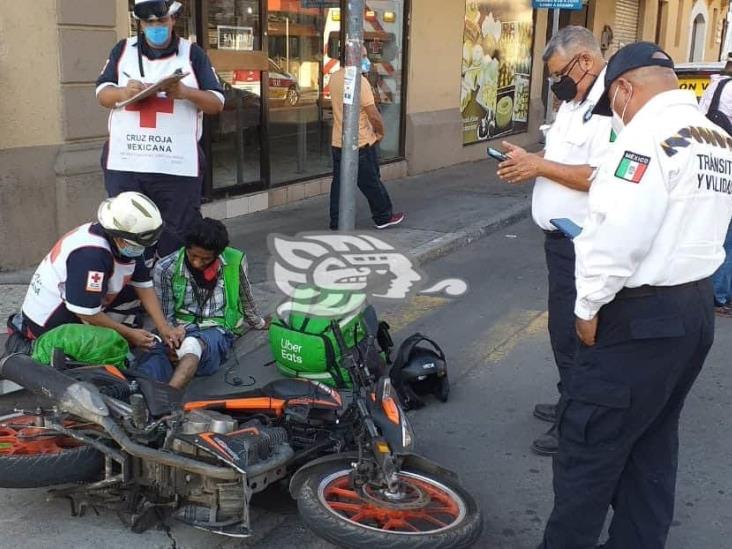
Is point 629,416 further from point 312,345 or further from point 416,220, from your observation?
point 416,220

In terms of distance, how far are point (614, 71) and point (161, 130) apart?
3155mm

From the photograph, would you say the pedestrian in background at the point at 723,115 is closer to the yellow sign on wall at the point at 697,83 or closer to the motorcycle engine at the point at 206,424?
the yellow sign on wall at the point at 697,83

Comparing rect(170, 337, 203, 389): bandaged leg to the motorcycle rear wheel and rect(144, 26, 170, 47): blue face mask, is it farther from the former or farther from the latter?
rect(144, 26, 170, 47): blue face mask

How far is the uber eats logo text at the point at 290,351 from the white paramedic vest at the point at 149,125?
134 centimetres

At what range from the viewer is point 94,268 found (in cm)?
388

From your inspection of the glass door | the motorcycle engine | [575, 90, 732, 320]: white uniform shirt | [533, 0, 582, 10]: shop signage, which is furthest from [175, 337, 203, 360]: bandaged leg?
[533, 0, 582, 10]: shop signage

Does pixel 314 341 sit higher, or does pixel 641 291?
pixel 641 291

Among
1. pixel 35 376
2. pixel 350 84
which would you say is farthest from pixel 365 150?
pixel 35 376

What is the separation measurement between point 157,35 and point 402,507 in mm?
3219

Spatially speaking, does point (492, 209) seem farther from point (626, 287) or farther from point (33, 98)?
point (626, 287)

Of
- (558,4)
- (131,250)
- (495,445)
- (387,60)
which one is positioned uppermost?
(558,4)

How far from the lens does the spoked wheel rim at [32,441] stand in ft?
10.9

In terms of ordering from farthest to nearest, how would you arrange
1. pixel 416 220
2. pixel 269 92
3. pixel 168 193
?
pixel 269 92 < pixel 416 220 < pixel 168 193

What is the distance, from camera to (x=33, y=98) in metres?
6.46
